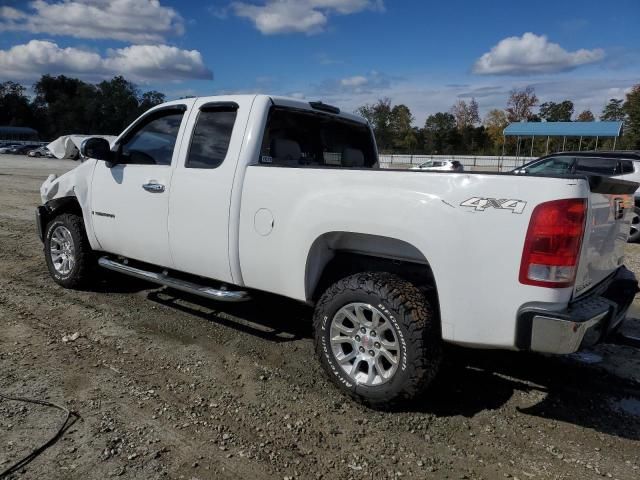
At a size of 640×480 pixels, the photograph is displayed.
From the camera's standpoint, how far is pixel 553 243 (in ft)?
8.78

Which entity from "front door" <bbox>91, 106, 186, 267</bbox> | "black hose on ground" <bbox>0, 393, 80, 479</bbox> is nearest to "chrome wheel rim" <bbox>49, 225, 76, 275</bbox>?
"front door" <bbox>91, 106, 186, 267</bbox>

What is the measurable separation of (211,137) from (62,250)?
2520 millimetres

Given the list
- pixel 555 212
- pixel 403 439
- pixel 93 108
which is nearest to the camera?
pixel 555 212

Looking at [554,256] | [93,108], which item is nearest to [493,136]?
[93,108]

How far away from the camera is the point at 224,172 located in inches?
156

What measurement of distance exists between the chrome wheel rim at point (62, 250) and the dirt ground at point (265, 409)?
61 centimetres

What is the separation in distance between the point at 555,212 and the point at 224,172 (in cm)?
236

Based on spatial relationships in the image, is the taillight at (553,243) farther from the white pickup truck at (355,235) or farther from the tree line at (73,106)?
the tree line at (73,106)

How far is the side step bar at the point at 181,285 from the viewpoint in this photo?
4043mm

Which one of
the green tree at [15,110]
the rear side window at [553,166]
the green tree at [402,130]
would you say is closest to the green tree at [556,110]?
the green tree at [402,130]

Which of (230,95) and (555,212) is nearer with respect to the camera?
(555,212)

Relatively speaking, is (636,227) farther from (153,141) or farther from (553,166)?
(153,141)

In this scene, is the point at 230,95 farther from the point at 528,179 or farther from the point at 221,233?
the point at 528,179

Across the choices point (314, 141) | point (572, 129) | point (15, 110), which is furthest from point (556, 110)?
point (15, 110)
